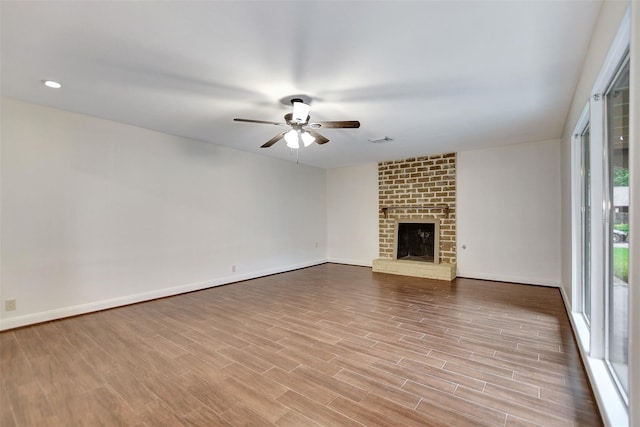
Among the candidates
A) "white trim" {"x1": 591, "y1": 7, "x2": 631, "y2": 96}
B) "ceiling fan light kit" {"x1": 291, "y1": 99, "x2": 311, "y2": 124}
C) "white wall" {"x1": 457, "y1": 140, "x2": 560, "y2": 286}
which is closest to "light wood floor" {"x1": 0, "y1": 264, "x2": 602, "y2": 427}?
"white wall" {"x1": 457, "y1": 140, "x2": 560, "y2": 286}

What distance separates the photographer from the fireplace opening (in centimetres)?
605

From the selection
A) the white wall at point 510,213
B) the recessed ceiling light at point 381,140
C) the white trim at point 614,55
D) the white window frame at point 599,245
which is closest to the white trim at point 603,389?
the white window frame at point 599,245

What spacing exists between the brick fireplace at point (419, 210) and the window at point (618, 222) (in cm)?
344

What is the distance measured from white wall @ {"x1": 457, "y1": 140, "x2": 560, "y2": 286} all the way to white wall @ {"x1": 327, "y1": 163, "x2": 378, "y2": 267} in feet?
6.36

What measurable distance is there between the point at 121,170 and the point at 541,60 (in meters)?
4.86

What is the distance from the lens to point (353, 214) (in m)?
7.32

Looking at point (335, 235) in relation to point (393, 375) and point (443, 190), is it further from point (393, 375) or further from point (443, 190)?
point (393, 375)

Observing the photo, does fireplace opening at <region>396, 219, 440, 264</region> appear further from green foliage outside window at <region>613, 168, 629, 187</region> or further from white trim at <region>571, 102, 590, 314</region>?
green foliage outside window at <region>613, 168, 629, 187</region>

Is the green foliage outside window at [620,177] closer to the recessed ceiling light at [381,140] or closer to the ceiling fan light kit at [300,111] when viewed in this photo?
the ceiling fan light kit at [300,111]

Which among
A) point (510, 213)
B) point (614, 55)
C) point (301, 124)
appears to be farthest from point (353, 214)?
point (614, 55)

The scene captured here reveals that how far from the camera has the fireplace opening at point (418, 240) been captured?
6047 mm

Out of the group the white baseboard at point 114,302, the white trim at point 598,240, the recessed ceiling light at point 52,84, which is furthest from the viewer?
the white baseboard at point 114,302

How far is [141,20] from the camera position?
1.88m

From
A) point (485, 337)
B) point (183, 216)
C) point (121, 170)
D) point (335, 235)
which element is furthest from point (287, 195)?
point (485, 337)
